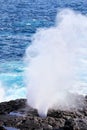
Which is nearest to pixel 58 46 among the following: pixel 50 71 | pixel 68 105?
pixel 50 71

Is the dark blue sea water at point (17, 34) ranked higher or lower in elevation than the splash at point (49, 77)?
lower

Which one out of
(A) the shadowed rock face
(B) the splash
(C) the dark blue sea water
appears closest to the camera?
(A) the shadowed rock face

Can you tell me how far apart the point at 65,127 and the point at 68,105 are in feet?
11.2

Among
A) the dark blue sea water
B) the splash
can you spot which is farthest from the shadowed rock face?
the dark blue sea water

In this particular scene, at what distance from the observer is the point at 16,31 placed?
7512 cm

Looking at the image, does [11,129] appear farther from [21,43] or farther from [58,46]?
[21,43]

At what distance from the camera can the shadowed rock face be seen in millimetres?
25859

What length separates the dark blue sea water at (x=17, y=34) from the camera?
44.9 meters

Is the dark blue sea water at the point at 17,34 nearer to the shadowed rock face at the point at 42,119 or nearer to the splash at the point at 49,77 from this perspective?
the splash at the point at 49,77

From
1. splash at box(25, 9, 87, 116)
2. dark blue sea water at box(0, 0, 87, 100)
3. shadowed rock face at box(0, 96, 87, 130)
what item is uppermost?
splash at box(25, 9, 87, 116)

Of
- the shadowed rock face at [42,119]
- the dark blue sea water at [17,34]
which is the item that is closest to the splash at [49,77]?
the shadowed rock face at [42,119]

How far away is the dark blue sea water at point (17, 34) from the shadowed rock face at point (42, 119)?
12.6 m

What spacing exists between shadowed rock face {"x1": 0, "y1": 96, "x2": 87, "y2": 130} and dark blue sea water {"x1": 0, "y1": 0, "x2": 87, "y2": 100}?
12.6 meters

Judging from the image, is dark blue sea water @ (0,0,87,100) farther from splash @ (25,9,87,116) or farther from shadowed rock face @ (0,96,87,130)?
shadowed rock face @ (0,96,87,130)
